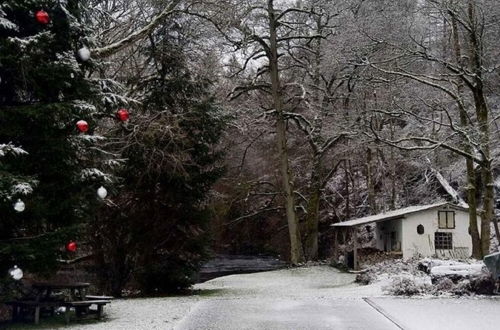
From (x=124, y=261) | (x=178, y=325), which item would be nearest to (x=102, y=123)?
(x=124, y=261)

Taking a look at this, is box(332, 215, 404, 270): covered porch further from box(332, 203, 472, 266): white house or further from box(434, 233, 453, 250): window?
box(434, 233, 453, 250): window

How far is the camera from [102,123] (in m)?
17.9

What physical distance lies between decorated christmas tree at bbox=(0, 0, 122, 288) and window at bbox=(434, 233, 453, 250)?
18.0m

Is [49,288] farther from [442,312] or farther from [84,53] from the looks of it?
[442,312]

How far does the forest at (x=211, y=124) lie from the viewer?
33.1 feet

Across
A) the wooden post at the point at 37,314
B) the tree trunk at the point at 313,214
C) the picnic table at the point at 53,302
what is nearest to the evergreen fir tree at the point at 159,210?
the picnic table at the point at 53,302

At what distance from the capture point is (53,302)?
1066 centimetres

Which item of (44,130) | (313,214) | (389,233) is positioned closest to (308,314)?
(44,130)

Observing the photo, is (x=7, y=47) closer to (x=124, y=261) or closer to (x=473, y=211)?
(x=124, y=261)

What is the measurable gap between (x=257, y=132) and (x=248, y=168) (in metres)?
4.87

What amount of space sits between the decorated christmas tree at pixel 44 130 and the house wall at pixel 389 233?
679 inches

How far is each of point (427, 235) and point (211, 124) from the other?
11803 millimetres

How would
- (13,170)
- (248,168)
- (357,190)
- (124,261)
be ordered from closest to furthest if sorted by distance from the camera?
(13,170)
(124,261)
(248,168)
(357,190)

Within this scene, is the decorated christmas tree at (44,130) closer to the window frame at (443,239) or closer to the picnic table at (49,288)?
the picnic table at (49,288)
